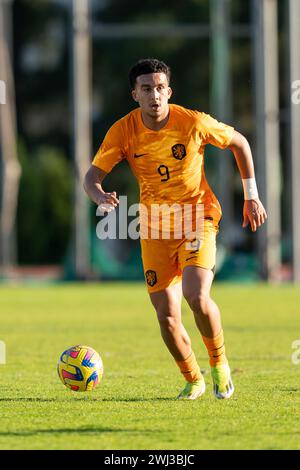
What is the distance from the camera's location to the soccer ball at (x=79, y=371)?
8312mm

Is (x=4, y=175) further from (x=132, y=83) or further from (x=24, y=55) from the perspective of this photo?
(x=132, y=83)

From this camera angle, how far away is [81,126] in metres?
30.8

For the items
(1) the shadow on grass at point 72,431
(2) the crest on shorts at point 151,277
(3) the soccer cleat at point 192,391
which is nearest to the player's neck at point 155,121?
(2) the crest on shorts at point 151,277

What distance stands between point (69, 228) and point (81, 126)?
14521 mm

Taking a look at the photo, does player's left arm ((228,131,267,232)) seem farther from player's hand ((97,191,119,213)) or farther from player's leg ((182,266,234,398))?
player's hand ((97,191,119,213))

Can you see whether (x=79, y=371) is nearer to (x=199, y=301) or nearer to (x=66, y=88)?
(x=199, y=301)

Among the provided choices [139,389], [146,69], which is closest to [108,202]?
[146,69]

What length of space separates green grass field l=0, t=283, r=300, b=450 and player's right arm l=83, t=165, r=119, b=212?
133 cm

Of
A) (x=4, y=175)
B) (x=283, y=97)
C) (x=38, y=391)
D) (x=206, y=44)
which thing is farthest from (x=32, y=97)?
(x=38, y=391)

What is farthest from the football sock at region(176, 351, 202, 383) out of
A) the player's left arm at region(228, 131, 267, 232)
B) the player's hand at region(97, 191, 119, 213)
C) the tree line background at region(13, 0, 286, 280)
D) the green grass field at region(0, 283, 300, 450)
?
the tree line background at region(13, 0, 286, 280)

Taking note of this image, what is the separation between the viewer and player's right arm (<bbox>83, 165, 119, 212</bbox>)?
7.62 metres

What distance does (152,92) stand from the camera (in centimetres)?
790

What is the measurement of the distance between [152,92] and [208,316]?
1580mm

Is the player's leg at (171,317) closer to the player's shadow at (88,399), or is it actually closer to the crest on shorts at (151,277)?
the crest on shorts at (151,277)
